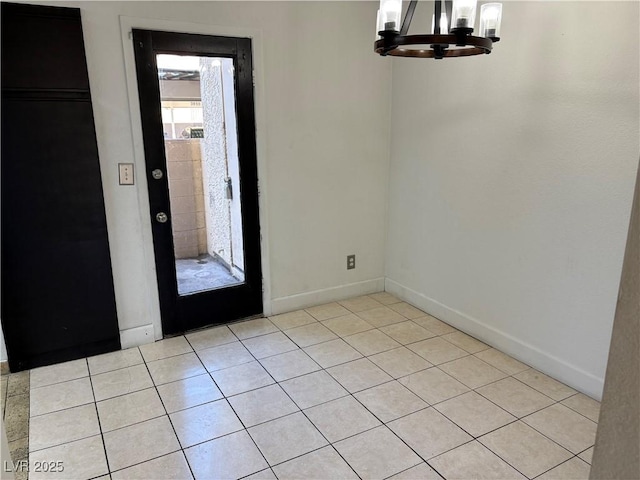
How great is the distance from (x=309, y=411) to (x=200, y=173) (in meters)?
1.74

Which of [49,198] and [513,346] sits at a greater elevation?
[49,198]

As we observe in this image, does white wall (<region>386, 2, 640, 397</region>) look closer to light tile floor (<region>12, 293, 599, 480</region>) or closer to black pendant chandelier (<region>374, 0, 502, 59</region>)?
light tile floor (<region>12, 293, 599, 480</region>)

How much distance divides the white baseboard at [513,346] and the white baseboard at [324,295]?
275 mm

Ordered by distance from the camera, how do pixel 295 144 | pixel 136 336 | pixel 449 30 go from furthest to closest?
pixel 295 144 → pixel 136 336 → pixel 449 30

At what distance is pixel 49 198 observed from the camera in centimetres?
256

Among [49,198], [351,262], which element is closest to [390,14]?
[49,198]

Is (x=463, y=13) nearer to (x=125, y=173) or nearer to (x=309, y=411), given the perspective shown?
(x=309, y=411)

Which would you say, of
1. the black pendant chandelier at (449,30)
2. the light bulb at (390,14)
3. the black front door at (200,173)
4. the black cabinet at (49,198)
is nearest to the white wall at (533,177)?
the black pendant chandelier at (449,30)

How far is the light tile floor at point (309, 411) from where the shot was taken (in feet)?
6.42

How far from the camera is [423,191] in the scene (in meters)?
3.43

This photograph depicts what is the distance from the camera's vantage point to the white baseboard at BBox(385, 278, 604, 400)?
244 cm

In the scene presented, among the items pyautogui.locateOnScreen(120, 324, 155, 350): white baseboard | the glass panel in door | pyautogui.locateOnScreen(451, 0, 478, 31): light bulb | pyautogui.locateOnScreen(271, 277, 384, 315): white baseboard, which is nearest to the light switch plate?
the glass panel in door

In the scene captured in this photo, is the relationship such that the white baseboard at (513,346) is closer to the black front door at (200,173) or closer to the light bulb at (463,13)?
the black front door at (200,173)

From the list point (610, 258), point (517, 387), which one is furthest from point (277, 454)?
point (610, 258)
